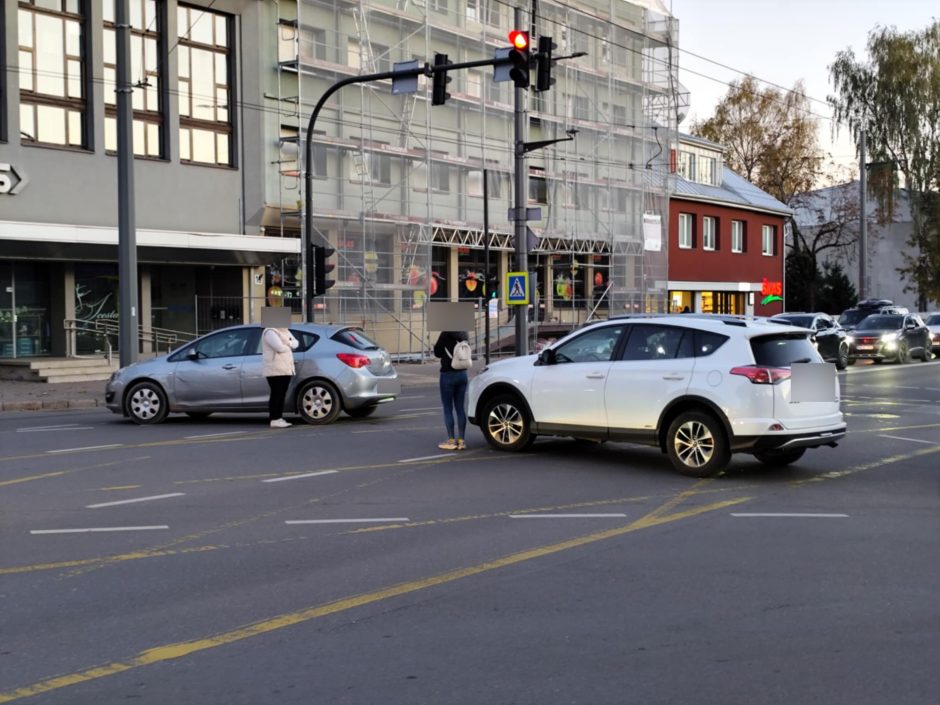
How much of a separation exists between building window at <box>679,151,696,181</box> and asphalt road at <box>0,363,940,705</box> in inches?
1652

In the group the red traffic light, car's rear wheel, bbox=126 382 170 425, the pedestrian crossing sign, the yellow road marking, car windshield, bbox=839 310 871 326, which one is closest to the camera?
the yellow road marking

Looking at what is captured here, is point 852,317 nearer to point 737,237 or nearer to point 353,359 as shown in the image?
point 737,237

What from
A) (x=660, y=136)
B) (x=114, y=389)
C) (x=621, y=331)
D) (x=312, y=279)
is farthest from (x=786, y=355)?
(x=660, y=136)

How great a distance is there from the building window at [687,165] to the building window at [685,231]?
2770mm

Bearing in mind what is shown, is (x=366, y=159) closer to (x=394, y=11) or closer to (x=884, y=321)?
(x=394, y=11)

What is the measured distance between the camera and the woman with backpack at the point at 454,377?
13.2m

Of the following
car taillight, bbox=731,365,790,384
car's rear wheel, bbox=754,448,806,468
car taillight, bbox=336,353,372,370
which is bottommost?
car's rear wheel, bbox=754,448,806,468

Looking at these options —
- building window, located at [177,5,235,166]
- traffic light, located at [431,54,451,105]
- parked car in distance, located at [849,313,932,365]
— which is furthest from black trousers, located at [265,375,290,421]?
parked car in distance, located at [849,313,932,365]

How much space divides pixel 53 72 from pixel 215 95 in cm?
484

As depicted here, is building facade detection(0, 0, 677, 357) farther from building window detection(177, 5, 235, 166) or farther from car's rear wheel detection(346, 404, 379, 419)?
car's rear wheel detection(346, 404, 379, 419)

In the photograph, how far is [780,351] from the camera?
11250 mm

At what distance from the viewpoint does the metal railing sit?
2905 centimetres

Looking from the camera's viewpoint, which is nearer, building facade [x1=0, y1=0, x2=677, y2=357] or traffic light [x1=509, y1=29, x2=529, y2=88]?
traffic light [x1=509, y1=29, x2=529, y2=88]

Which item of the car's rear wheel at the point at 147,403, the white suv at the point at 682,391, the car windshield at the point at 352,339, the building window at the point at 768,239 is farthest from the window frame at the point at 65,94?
the building window at the point at 768,239
